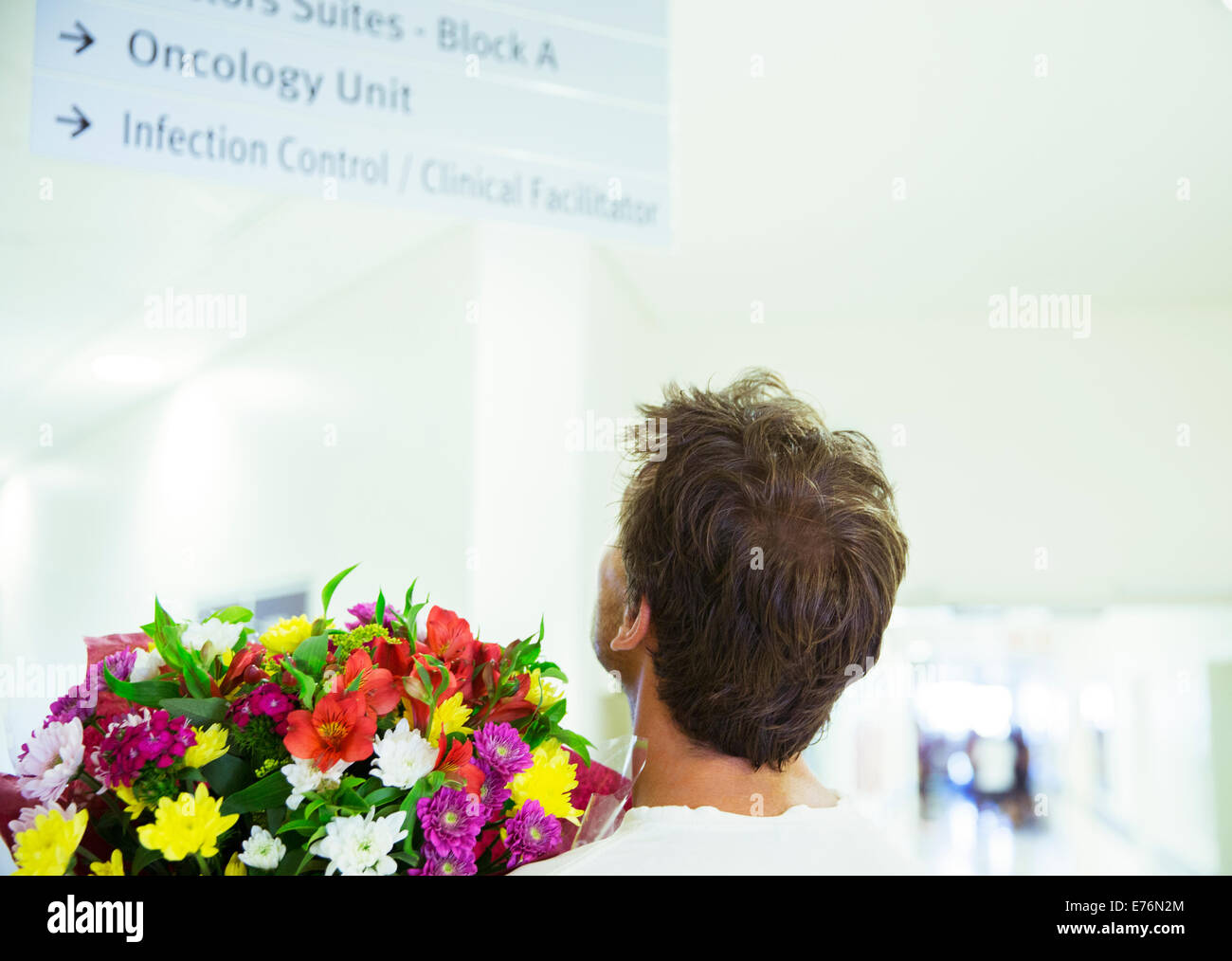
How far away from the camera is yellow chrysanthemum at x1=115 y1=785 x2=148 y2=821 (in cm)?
57

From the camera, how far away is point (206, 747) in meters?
0.59

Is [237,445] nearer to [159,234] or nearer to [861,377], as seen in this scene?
[159,234]

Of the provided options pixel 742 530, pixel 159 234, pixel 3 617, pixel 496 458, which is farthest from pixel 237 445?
pixel 742 530

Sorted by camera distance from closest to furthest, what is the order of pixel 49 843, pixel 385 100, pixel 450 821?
pixel 49 843, pixel 450 821, pixel 385 100

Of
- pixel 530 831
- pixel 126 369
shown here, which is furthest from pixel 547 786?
pixel 126 369

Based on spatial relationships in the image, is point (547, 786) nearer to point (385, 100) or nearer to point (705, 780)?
point (705, 780)

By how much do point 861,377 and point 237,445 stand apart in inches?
116

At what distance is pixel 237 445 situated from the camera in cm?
407

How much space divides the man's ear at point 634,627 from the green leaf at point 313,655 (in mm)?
348

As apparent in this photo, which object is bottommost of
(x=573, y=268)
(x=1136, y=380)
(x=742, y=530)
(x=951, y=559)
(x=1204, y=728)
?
(x=1204, y=728)

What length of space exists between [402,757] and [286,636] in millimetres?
149

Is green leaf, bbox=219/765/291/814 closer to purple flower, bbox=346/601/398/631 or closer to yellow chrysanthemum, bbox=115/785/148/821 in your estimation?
yellow chrysanthemum, bbox=115/785/148/821

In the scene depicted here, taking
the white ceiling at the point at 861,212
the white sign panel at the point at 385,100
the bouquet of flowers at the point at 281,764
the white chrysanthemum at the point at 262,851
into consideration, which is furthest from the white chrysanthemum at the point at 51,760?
the white ceiling at the point at 861,212

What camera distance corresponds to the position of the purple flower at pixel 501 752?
2.22 ft
